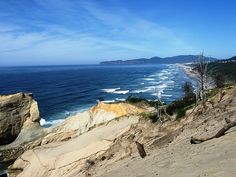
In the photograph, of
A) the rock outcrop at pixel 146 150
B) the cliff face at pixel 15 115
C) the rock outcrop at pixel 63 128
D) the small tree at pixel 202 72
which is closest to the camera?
the rock outcrop at pixel 146 150

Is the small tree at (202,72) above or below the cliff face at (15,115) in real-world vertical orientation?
above

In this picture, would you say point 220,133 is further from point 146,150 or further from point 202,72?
point 202,72

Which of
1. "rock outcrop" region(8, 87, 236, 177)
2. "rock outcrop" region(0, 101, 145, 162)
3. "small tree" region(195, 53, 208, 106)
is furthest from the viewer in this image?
"rock outcrop" region(0, 101, 145, 162)

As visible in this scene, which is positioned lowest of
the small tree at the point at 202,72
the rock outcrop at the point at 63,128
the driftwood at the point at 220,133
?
the rock outcrop at the point at 63,128

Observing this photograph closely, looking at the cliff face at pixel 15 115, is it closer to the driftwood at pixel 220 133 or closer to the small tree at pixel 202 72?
the small tree at pixel 202 72

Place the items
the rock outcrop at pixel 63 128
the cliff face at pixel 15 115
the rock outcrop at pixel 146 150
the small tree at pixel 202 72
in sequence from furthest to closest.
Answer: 1. the cliff face at pixel 15 115
2. the rock outcrop at pixel 63 128
3. the small tree at pixel 202 72
4. the rock outcrop at pixel 146 150

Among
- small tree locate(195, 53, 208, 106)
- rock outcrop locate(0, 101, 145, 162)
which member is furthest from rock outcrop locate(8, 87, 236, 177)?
small tree locate(195, 53, 208, 106)

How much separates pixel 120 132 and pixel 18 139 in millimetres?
20929

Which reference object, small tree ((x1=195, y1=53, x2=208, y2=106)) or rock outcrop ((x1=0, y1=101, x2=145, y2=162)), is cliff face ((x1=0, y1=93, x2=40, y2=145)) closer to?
rock outcrop ((x1=0, y1=101, x2=145, y2=162))

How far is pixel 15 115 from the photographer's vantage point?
56.8 m

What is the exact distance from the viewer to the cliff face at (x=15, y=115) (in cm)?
5556

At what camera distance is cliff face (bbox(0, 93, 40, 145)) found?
182 ft

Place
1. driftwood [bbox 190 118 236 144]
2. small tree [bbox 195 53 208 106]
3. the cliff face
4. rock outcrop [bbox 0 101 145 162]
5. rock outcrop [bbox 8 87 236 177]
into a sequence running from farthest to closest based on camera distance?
the cliff face
rock outcrop [bbox 0 101 145 162]
small tree [bbox 195 53 208 106]
driftwood [bbox 190 118 236 144]
rock outcrop [bbox 8 87 236 177]

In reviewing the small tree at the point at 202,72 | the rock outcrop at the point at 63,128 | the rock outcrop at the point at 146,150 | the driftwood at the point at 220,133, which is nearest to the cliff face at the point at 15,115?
the rock outcrop at the point at 63,128
